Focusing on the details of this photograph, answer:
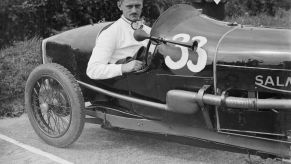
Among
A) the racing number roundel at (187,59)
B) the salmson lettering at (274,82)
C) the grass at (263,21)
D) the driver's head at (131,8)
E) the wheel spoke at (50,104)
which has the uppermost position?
the driver's head at (131,8)

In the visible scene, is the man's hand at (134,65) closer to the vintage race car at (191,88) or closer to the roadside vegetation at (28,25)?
the vintage race car at (191,88)

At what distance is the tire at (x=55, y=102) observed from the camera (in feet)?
13.4

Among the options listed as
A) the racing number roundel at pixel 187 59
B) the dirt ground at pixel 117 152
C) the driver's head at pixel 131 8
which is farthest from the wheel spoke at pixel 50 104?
the racing number roundel at pixel 187 59

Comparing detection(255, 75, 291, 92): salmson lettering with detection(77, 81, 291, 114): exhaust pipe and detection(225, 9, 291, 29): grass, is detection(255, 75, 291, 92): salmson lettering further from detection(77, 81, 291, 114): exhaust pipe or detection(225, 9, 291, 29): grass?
detection(225, 9, 291, 29): grass

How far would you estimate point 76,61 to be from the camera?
14.4ft

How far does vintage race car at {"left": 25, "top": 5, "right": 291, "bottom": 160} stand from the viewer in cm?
320

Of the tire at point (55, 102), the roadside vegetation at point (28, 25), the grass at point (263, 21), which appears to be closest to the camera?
the tire at point (55, 102)

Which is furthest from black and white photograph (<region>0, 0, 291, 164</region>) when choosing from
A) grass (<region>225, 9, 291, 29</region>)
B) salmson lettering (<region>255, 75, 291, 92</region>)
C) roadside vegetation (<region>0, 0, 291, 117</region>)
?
grass (<region>225, 9, 291, 29</region>)

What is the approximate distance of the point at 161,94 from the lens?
374 cm

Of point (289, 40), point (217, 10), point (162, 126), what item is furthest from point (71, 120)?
point (217, 10)

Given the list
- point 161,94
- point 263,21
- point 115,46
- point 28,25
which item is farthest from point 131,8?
point 263,21

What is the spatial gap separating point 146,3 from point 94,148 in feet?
18.9

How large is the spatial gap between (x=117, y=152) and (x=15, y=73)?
8.79 ft

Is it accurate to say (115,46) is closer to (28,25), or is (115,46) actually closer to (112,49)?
(112,49)
